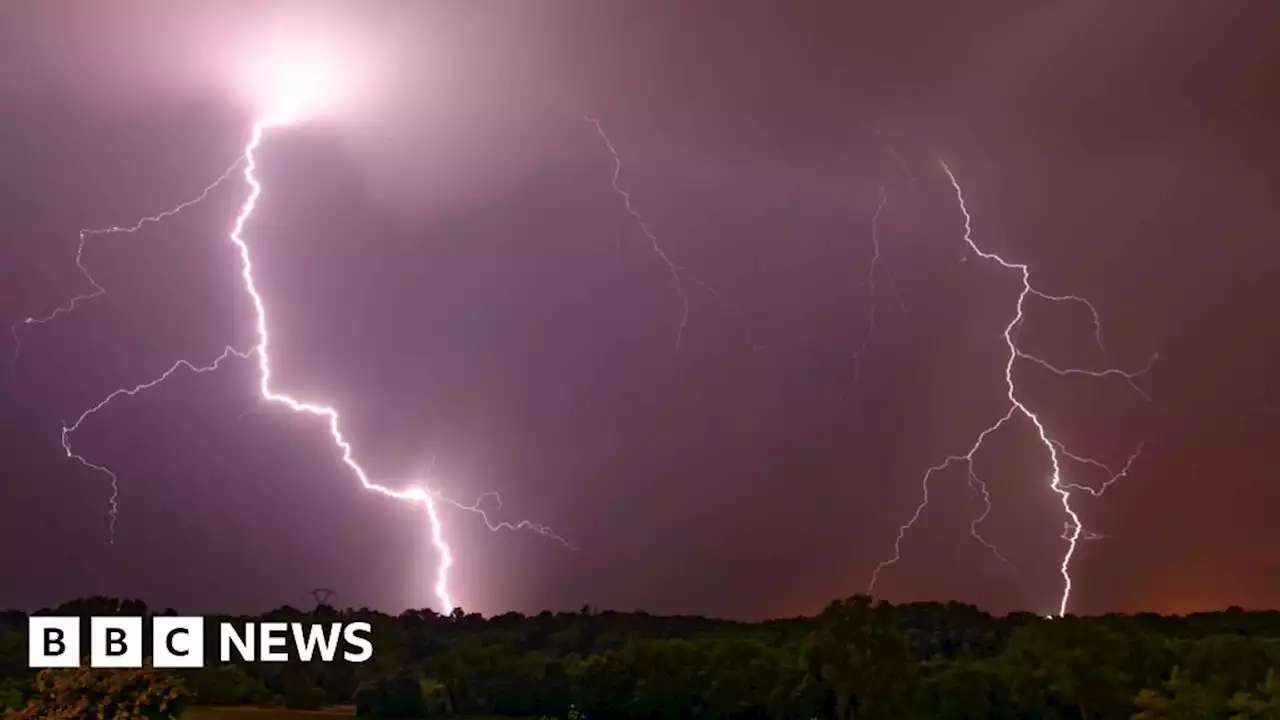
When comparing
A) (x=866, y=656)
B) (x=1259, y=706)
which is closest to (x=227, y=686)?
(x=866, y=656)

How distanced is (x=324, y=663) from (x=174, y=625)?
29.4m

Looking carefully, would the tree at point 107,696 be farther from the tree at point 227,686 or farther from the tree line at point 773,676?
the tree at point 227,686

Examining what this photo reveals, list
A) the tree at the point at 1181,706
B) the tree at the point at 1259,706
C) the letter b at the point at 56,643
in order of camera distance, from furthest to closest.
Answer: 1. the letter b at the point at 56,643
2. the tree at the point at 1181,706
3. the tree at the point at 1259,706

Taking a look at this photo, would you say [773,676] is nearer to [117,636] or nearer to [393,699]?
[393,699]

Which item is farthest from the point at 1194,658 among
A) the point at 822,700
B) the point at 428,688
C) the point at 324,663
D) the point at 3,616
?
the point at 3,616

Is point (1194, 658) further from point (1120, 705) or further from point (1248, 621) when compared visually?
point (1248, 621)

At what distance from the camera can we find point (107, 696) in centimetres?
1648

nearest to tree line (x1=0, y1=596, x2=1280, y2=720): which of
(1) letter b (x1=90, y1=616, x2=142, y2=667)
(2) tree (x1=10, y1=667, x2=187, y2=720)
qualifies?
(2) tree (x1=10, y1=667, x2=187, y2=720)

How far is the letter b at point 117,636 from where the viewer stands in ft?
80.6

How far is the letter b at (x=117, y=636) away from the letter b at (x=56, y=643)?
2.88 ft

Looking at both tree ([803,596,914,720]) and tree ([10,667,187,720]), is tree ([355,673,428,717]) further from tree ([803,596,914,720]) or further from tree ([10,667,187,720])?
tree ([10,667,187,720])

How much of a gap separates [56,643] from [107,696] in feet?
63.5

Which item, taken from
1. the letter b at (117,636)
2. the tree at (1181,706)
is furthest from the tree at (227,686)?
the tree at (1181,706)

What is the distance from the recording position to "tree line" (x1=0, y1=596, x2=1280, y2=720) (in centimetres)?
→ 2827
